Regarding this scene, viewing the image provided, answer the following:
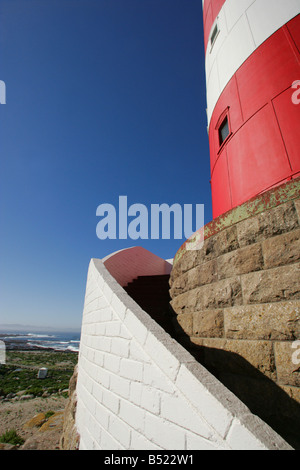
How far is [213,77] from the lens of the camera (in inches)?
199

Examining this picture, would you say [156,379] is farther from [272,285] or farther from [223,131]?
[223,131]

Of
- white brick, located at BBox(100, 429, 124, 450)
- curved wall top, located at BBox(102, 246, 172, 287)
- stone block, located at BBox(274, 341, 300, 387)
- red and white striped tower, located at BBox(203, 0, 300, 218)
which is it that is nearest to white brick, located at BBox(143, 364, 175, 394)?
white brick, located at BBox(100, 429, 124, 450)

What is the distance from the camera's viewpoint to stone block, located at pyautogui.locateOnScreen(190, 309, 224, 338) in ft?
7.43

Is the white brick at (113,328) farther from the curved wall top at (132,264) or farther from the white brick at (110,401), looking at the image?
the curved wall top at (132,264)

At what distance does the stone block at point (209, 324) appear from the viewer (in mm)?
2264

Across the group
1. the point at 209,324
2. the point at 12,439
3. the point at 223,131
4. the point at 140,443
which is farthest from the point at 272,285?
the point at 12,439

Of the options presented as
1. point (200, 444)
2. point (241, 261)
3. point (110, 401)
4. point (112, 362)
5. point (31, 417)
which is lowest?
point (31, 417)

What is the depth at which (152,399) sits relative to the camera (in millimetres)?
1596

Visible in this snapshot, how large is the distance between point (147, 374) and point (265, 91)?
4124 millimetres

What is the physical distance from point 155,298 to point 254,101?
3913 mm

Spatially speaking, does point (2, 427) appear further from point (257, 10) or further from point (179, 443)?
point (257, 10)

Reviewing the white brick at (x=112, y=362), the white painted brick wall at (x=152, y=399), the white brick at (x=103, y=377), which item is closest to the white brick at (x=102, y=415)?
the white painted brick wall at (x=152, y=399)

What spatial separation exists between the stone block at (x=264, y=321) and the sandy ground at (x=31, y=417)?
5936mm
